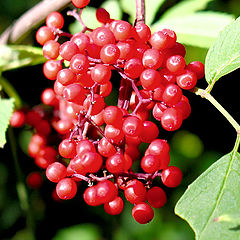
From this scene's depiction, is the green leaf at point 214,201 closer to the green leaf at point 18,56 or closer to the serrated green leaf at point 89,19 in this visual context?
the green leaf at point 18,56

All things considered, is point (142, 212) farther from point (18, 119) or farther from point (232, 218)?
point (18, 119)

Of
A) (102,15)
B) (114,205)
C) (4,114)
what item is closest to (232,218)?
(114,205)

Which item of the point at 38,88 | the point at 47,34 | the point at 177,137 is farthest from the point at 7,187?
the point at 47,34

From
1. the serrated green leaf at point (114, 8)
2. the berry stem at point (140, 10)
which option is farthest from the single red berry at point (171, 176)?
the serrated green leaf at point (114, 8)

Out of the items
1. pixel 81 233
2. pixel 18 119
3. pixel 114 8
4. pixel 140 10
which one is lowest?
pixel 81 233

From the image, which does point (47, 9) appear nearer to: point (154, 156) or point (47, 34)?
point (47, 34)
